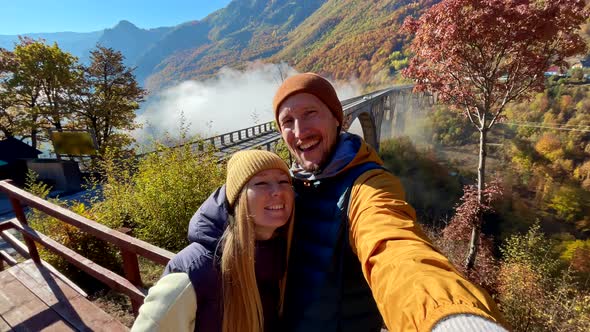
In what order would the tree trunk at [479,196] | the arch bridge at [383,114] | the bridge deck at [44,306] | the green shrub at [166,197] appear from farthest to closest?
the arch bridge at [383,114] < the tree trunk at [479,196] < the green shrub at [166,197] < the bridge deck at [44,306]

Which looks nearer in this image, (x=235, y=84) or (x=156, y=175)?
(x=156, y=175)

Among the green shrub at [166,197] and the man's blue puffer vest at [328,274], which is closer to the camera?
the man's blue puffer vest at [328,274]

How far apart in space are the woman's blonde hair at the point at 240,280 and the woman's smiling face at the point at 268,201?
0.06 metres

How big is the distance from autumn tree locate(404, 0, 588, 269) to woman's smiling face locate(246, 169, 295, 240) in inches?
316

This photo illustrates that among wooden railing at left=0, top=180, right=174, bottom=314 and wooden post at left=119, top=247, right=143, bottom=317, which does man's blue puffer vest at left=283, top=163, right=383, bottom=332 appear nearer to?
wooden railing at left=0, top=180, right=174, bottom=314

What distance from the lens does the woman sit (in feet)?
3.29

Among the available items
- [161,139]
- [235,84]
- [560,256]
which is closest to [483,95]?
[161,139]

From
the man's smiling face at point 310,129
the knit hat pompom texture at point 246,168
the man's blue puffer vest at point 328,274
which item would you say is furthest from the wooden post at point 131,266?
the man's smiling face at point 310,129

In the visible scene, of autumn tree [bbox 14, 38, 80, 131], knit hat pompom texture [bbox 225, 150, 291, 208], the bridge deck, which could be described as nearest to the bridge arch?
autumn tree [bbox 14, 38, 80, 131]

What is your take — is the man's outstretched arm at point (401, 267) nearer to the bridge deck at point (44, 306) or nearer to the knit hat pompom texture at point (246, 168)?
the knit hat pompom texture at point (246, 168)

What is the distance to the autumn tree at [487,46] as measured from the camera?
259 inches

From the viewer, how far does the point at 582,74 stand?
34219 mm

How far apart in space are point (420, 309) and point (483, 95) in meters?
9.66

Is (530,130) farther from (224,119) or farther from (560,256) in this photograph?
(224,119)
